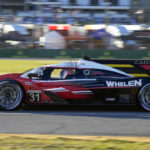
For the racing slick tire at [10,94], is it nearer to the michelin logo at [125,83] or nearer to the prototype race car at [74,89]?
the prototype race car at [74,89]

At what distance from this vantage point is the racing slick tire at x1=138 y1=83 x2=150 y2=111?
7305 mm

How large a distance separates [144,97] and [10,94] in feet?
9.62

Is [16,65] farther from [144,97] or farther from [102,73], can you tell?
[144,97]

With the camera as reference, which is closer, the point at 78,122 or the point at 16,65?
the point at 78,122

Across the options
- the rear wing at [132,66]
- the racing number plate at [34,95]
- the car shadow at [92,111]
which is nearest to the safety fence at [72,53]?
the rear wing at [132,66]

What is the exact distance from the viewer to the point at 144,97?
24.1ft

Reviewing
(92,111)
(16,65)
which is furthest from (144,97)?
(16,65)

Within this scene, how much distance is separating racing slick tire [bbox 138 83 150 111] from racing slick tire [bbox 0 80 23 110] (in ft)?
Result: 8.55

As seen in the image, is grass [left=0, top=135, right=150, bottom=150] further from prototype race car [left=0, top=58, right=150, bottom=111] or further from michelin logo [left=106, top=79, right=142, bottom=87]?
michelin logo [left=106, top=79, right=142, bottom=87]

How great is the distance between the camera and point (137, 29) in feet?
69.4

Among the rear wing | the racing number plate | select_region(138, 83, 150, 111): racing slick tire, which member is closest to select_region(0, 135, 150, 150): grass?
the racing number plate

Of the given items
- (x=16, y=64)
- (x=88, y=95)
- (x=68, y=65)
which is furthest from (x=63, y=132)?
(x=16, y=64)

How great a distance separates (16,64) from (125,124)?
40.3 feet

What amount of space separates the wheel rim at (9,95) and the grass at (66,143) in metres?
2.42
